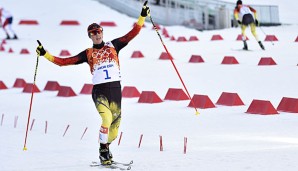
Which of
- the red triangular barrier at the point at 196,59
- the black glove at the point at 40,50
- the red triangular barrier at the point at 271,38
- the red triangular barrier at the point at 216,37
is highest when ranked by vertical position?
the black glove at the point at 40,50

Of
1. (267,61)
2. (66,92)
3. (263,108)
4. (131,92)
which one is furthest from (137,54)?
(263,108)

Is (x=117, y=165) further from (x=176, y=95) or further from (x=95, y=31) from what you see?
(x=176, y=95)

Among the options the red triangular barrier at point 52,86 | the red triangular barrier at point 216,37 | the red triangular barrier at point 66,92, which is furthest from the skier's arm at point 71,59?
the red triangular barrier at point 216,37

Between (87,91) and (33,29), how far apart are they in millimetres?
15891

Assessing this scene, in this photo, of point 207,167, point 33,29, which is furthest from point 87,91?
point 33,29

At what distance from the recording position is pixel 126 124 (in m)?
11.3

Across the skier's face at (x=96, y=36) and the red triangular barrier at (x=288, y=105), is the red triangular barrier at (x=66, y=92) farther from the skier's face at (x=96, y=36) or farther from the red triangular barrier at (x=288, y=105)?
the skier's face at (x=96, y=36)

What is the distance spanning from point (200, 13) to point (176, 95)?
18.2 metres

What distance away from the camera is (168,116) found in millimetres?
11992

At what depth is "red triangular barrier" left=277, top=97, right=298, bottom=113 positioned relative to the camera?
11.7 metres

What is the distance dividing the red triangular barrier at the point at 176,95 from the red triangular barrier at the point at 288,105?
2465 millimetres

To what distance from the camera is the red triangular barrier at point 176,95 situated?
14.2 meters

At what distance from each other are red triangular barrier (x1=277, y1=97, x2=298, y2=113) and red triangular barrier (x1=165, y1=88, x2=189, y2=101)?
8.09 ft

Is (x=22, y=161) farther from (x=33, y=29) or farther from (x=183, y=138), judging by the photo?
(x=33, y=29)
